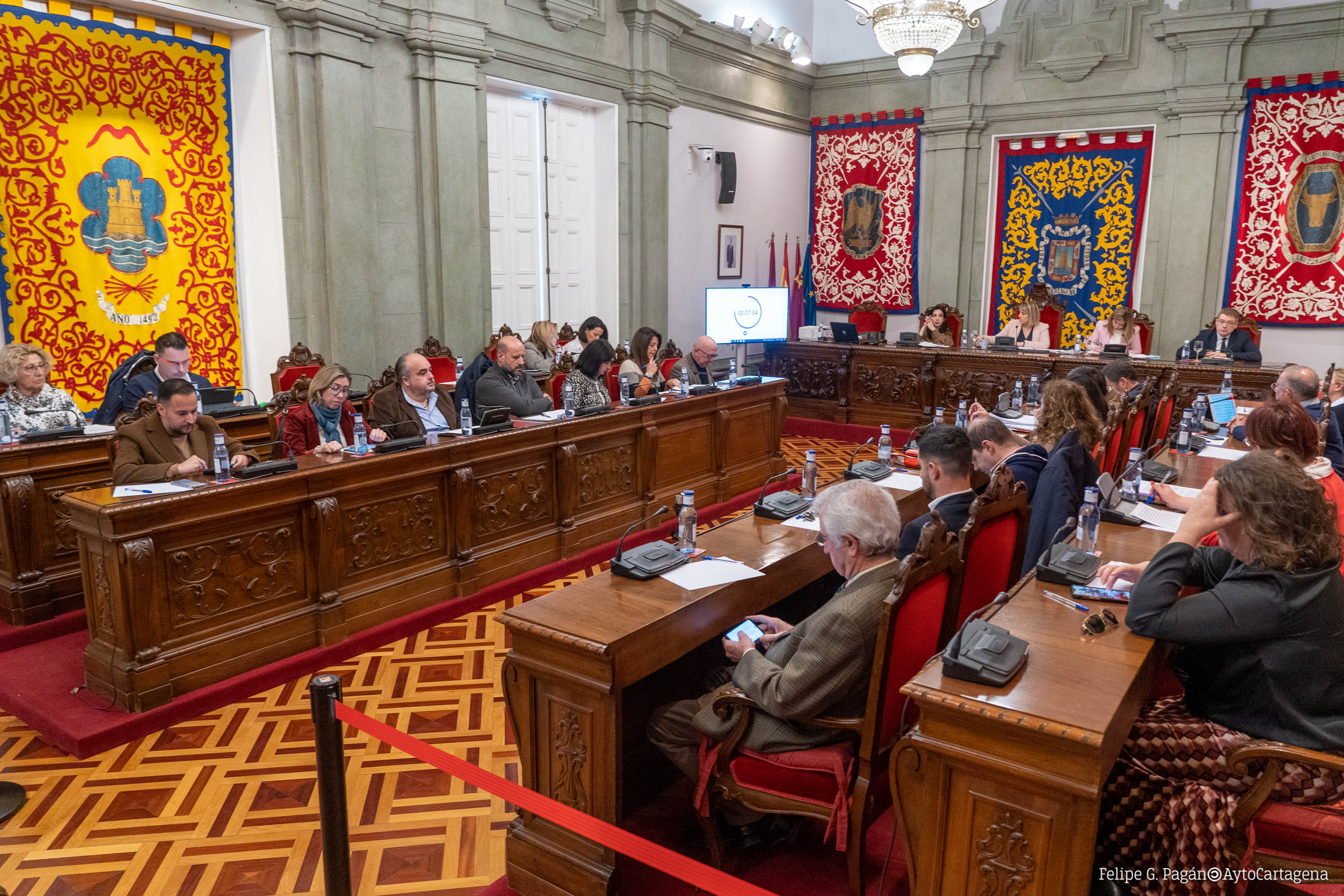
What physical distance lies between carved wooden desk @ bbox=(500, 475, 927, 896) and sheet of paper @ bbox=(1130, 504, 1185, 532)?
5.78 feet

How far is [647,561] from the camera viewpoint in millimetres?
3014

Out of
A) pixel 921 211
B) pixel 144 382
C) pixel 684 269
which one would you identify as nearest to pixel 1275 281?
pixel 921 211

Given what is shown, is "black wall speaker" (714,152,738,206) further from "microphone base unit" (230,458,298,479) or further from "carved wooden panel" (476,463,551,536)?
"microphone base unit" (230,458,298,479)

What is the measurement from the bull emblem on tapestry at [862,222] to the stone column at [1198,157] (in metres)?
3.24

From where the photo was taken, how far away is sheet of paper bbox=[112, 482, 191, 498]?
12.0 feet

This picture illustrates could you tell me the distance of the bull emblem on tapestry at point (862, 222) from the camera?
11.8 m

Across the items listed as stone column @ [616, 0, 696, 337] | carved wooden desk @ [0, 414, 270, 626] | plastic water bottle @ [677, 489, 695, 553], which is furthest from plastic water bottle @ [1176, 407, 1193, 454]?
carved wooden desk @ [0, 414, 270, 626]

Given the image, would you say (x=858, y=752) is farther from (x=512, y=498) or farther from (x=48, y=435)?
(x=48, y=435)

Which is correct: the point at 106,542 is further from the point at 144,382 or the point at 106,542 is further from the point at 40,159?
the point at 40,159

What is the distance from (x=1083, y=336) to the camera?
10664 millimetres

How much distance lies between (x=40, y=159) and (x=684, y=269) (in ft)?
20.1

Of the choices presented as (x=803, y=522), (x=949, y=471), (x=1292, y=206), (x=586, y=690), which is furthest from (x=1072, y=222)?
(x=586, y=690)

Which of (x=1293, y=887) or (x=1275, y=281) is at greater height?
(x=1275, y=281)

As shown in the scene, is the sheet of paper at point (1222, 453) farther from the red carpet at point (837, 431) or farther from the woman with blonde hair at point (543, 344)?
the woman with blonde hair at point (543, 344)
